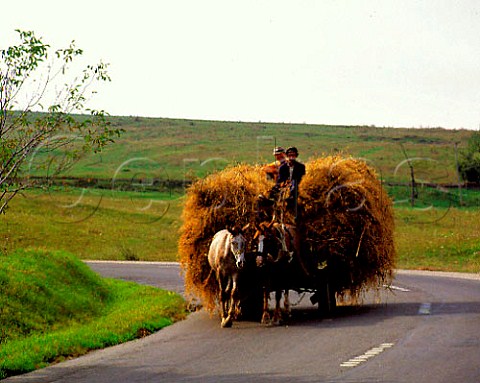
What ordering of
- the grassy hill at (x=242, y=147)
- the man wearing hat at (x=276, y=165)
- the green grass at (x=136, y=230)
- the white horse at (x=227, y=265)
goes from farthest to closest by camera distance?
the grassy hill at (x=242, y=147) < the green grass at (x=136, y=230) < the man wearing hat at (x=276, y=165) < the white horse at (x=227, y=265)

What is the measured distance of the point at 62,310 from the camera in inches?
814

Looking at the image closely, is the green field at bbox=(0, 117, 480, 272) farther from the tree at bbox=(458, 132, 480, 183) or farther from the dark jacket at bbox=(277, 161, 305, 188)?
the tree at bbox=(458, 132, 480, 183)

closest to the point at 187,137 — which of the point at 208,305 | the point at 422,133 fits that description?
the point at 422,133

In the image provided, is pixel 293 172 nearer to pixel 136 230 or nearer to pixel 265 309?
pixel 265 309

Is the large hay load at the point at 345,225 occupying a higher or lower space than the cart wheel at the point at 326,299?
higher

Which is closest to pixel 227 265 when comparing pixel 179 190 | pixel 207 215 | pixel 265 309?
pixel 265 309

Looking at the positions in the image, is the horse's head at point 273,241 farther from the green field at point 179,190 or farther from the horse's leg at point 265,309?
the green field at point 179,190

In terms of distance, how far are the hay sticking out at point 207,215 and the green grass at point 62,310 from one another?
3.29ft

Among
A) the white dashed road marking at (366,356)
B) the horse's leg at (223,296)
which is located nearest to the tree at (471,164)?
the horse's leg at (223,296)

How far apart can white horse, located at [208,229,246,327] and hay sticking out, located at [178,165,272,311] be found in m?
0.75

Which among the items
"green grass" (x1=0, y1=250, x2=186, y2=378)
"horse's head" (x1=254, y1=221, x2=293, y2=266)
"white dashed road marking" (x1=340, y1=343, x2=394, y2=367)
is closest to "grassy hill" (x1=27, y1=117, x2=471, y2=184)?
"green grass" (x1=0, y1=250, x2=186, y2=378)

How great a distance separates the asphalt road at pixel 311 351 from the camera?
1198cm

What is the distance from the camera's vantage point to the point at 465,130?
144875 millimetres

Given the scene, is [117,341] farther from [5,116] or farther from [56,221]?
[56,221]
